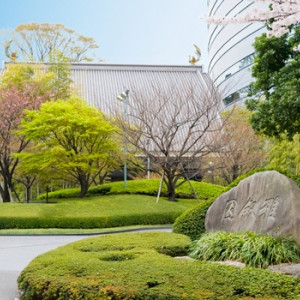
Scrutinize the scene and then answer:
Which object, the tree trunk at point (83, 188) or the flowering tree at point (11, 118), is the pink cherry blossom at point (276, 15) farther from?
the flowering tree at point (11, 118)

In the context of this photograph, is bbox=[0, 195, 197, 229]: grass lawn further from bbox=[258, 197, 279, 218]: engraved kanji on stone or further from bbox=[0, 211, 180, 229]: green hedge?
bbox=[258, 197, 279, 218]: engraved kanji on stone

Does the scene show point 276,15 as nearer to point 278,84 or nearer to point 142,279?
point 142,279

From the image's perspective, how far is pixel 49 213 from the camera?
18.3m

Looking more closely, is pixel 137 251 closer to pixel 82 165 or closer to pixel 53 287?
pixel 53 287

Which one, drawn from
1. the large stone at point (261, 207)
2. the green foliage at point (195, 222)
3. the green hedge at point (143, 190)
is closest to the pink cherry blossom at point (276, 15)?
the large stone at point (261, 207)

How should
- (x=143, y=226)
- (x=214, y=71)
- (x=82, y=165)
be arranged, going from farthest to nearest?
(x=214, y=71), (x=82, y=165), (x=143, y=226)

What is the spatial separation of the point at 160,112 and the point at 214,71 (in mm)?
22957

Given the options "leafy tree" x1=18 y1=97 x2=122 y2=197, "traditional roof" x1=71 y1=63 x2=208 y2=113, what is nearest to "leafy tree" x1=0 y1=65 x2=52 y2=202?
"leafy tree" x1=18 y1=97 x2=122 y2=197

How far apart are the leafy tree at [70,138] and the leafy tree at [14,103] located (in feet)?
2.83

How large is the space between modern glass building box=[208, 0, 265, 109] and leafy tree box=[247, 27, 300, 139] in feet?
70.1

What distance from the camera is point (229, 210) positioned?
8.72 metres

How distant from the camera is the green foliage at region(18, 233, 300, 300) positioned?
198 inches

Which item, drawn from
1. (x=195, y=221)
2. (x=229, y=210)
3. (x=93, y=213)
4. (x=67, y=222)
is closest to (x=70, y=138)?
(x=93, y=213)

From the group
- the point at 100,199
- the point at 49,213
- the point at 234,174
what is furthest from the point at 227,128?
the point at 49,213
